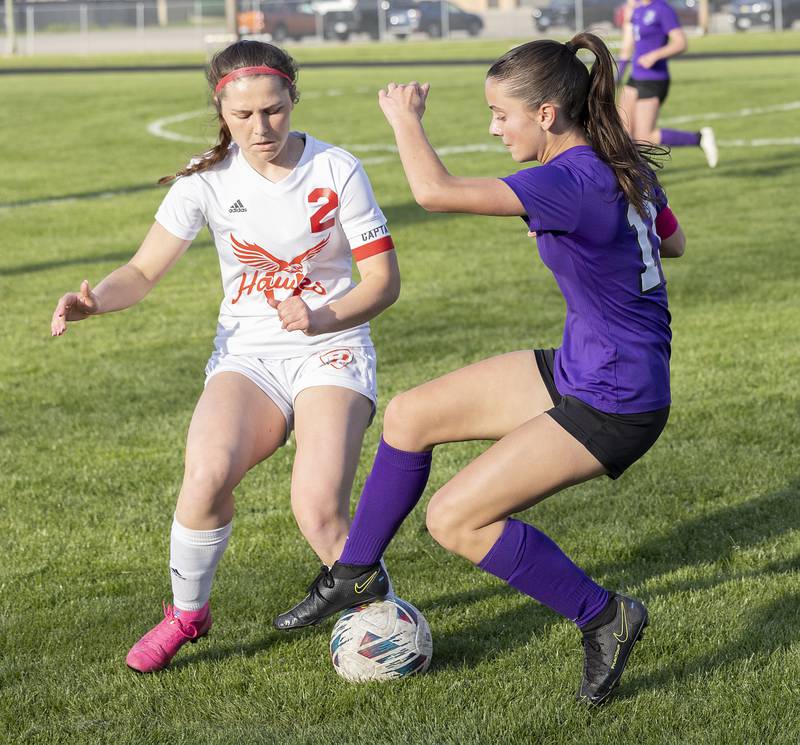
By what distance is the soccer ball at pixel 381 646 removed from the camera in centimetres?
402

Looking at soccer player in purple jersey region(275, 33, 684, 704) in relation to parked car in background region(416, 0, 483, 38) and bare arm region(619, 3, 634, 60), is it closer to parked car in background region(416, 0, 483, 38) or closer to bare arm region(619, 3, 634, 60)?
bare arm region(619, 3, 634, 60)

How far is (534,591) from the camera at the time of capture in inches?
148

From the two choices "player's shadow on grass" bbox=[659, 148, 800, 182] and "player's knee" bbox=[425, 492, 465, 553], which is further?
"player's shadow on grass" bbox=[659, 148, 800, 182]

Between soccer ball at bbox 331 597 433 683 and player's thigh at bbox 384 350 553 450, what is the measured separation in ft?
1.88

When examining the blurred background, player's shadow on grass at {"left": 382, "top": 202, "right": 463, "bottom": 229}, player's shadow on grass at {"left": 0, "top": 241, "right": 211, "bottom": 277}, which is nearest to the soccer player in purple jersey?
player's shadow on grass at {"left": 0, "top": 241, "right": 211, "bottom": 277}

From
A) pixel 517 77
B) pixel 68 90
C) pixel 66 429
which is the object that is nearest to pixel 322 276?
pixel 517 77

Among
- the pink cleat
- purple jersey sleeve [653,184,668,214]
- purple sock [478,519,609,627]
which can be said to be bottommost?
the pink cleat

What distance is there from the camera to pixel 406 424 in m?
4.00

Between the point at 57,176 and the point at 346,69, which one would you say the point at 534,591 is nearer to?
the point at 57,176

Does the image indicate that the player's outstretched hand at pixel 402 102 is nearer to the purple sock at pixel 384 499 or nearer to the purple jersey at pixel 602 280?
the purple jersey at pixel 602 280

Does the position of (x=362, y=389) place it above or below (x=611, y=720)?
above

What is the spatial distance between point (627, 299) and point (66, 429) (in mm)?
4113

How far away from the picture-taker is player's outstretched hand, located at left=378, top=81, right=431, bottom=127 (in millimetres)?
3617

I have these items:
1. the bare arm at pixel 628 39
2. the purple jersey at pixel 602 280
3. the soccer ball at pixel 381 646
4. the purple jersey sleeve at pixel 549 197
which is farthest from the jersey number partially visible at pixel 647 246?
the bare arm at pixel 628 39
